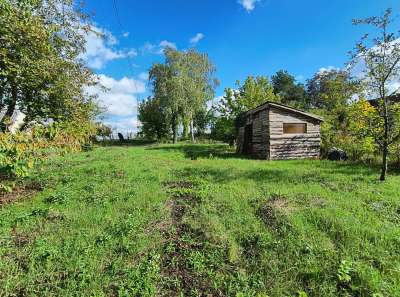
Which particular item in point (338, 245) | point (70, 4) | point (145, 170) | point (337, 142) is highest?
point (70, 4)

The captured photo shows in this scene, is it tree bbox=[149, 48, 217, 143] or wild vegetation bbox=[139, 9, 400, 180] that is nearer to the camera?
wild vegetation bbox=[139, 9, 400, 180]

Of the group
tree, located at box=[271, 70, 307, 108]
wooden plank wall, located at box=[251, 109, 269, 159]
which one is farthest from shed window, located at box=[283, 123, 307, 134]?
tree, located at box=[271, 70, 307, 108]

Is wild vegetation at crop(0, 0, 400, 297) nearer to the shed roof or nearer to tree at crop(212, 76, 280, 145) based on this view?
the shed roof

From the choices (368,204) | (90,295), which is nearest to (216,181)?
(368,204)

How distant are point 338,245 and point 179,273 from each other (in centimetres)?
262

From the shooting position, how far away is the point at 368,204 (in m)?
5.83

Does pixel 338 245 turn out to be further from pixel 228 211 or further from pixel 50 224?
pixel 50 224

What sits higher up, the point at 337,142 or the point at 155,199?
the point at 337,142

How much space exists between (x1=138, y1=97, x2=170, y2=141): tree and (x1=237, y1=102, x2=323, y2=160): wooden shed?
20.1 meters

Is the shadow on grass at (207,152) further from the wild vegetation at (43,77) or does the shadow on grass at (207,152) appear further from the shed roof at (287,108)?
the wild vegetation at (43,77)

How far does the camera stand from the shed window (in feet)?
50.3

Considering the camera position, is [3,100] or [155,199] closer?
[155,199]

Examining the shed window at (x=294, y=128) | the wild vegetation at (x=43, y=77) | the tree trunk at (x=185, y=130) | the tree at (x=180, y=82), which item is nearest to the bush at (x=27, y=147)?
Result: the wild vegetation at (x=43, y=77)

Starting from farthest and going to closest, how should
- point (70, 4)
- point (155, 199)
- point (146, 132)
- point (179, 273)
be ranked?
1. point (146, 132)
2. point (70, 4)
3. point (155, 199)
4. point (179, 273)
